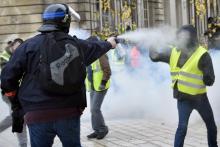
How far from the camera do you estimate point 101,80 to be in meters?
9.45

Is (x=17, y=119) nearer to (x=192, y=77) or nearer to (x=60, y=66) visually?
(x=60, y=66)

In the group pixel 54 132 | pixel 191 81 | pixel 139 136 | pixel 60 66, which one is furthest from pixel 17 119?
pixel 139 136

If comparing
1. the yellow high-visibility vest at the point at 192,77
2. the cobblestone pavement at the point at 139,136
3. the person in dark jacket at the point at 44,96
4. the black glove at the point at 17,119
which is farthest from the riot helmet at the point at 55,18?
the cobblestone pavement at the point at 139,136

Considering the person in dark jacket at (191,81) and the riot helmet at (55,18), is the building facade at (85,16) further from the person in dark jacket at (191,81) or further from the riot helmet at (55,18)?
the riot helmet at (55,18)

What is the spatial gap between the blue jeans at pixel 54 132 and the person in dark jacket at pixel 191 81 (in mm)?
2230

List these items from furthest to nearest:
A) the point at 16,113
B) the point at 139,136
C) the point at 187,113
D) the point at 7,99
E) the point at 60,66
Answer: the point at 139,136, the point at 7,99, the point at 187,113, the point at 16,113, the point at 60,66

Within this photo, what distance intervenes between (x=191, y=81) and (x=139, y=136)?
2.69m

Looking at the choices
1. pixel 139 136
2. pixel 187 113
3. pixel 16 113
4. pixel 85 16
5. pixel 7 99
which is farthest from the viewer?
pixel 85 16

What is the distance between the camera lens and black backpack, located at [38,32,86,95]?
189 inches

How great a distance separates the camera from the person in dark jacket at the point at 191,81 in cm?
695

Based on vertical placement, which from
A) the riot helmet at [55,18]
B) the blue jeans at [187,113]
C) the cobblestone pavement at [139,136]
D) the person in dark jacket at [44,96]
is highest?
the riot helmet at [55,18]

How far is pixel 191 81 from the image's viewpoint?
700 cm

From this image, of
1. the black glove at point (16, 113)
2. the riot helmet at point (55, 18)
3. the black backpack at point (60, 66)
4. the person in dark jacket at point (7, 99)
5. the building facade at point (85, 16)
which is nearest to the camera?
the black backpack at point (60, 66)

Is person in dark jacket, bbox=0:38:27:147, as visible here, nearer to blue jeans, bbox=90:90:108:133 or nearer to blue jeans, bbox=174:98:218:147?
blue jeans, bbox=90:90:108:133
